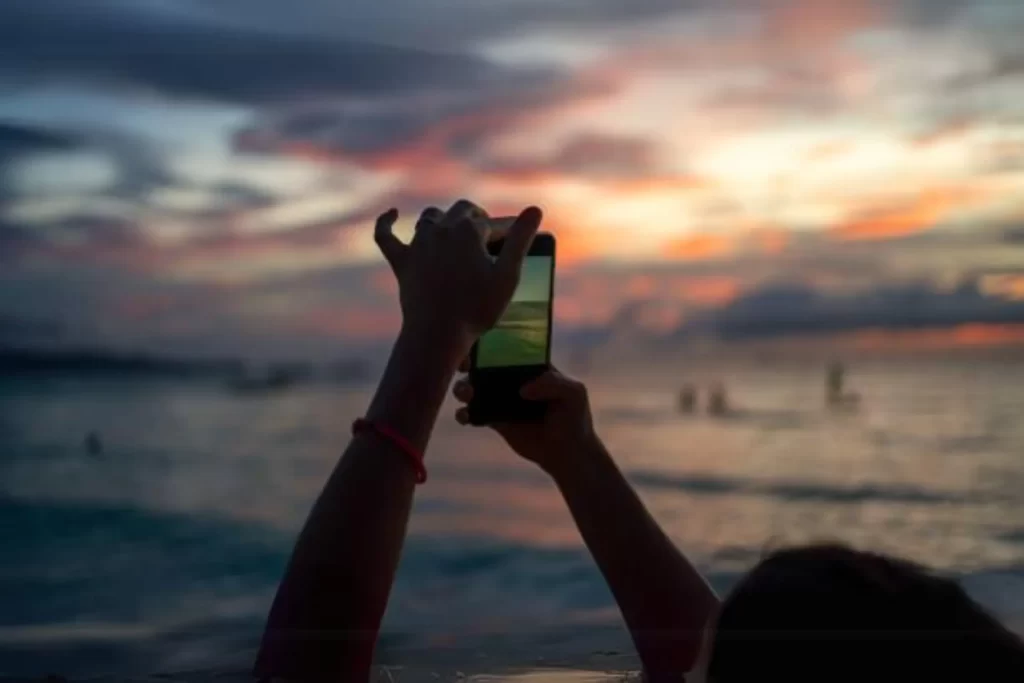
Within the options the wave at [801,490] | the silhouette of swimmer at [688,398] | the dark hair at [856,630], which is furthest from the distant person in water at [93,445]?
the dark hair at [856,630]

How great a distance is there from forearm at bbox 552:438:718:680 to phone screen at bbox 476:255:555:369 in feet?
0.50

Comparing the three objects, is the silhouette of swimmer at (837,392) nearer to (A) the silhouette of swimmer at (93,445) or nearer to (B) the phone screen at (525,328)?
(A) the silhouette of swimmer at (93,445)

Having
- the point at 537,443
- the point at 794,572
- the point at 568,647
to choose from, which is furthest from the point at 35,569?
the point at 794,572

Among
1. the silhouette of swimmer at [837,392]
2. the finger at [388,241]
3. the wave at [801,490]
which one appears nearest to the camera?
the finger at [388,241]

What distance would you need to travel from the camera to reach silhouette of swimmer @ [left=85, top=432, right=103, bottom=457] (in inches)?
592

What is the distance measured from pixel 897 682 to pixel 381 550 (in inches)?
18.4

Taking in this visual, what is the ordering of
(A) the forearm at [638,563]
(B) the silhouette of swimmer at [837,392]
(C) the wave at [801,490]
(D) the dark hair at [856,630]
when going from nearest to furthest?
(D) the dark hair at [856,630]
(A) the forearm at [638,563]
(C) the wave at [801,490]
(B) the silhouette of swimmer at [837,392]

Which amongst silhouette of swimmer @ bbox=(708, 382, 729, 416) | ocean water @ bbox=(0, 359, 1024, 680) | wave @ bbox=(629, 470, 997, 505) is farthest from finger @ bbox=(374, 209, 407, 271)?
silhouette of swimmer @ bbox=(708, 382, 729, 416)

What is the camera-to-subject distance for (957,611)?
3.45 ft

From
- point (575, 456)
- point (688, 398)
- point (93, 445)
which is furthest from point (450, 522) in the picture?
point (688, 398)

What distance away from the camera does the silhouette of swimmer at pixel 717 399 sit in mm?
22406

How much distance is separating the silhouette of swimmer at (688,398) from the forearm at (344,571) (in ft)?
69.9

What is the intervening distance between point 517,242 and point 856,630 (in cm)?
55

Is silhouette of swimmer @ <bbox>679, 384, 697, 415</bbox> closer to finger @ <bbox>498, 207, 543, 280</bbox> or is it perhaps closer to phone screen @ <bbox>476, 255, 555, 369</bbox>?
phone screen @ <bbox>476, 255, 555, 369</bbox>
